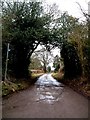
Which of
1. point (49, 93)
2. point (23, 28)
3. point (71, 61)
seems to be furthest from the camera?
point (71, 61)

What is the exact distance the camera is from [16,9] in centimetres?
2639

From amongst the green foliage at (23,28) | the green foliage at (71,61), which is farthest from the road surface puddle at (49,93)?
the green foliage at (23,28)

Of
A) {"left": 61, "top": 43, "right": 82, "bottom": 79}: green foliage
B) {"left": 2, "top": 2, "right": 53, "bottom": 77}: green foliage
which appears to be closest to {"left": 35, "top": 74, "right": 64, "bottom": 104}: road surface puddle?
{"left": 61, "top": 43, "right": 82, "bottom": 79}: green foliage

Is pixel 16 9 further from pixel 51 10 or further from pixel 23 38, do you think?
pixel 51 10

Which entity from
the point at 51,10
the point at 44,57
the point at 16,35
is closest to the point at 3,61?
A: the point at 16,35

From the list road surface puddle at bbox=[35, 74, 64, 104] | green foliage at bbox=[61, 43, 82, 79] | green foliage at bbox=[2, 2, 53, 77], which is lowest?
road surface puddle at bbox=[35, 74, 64, 104]

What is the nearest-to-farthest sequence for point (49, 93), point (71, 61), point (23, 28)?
point (49, 93) < point (23, 28) < point (71, 61)

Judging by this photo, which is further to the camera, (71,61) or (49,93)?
(71,61)

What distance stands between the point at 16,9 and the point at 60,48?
6.97 m

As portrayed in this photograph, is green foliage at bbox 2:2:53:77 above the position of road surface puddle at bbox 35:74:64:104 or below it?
above

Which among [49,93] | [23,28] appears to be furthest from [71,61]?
[49,93]

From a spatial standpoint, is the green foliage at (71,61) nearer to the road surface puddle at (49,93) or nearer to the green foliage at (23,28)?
the green foliage at (23,28)

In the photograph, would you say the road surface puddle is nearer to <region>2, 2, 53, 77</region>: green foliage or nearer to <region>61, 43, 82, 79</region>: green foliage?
<region>61, 43, 82, 79</region>: green foliage

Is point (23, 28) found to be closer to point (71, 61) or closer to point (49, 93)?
point (71, 61)
